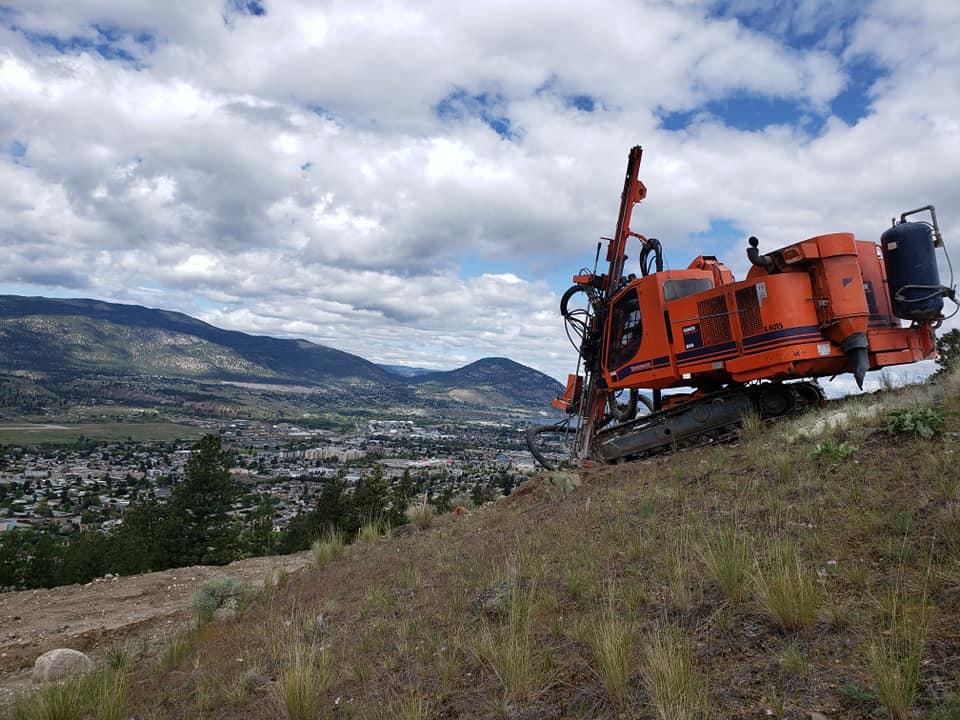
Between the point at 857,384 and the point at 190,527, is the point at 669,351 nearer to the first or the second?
the point at 857,384

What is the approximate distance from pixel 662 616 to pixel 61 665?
6.64 m

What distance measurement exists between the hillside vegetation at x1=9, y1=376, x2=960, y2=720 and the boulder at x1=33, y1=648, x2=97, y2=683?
492 mm

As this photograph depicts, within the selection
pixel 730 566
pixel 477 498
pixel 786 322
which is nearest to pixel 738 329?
pixel 786 322

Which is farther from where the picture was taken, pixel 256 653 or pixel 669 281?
pixel 669 281

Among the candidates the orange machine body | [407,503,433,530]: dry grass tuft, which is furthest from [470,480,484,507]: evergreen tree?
the orange machine body

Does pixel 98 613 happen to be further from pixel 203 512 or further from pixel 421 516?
pixel 203 512

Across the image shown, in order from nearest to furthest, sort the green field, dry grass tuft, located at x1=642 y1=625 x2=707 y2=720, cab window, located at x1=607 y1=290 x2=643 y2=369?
dry grass tuft, located at x1=642 y1=625 x2=707 y2=720 < cab window, located at x1=607 y1=290 x2=643 y2=369 < the green field

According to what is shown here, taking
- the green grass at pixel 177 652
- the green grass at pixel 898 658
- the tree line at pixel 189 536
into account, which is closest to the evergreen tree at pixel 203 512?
the tree line at pixel 189 536

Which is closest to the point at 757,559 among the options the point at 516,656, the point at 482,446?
the point at 516,656

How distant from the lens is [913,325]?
30.3 feet

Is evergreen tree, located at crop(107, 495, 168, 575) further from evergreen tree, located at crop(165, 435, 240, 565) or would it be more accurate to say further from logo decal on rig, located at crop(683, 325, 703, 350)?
logo decal on rig, located at crop(683, 325, 703, 350)

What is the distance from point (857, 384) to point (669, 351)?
3074mm

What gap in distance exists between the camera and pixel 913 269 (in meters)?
8.49

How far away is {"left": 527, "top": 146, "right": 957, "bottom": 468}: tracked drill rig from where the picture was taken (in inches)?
339
